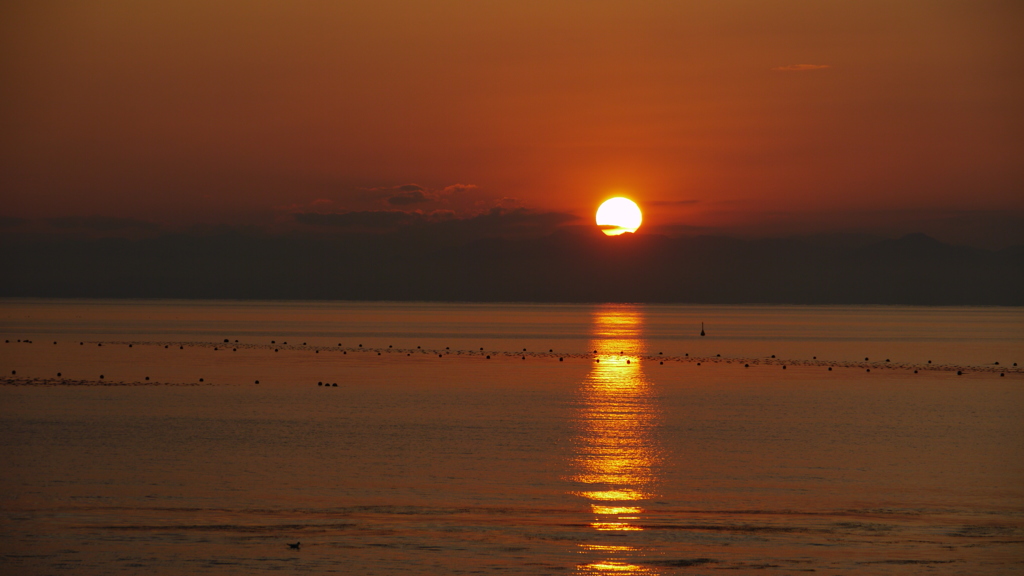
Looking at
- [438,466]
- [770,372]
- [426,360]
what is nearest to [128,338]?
[426,360]

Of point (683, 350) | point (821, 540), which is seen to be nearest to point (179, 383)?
point (821, 540)

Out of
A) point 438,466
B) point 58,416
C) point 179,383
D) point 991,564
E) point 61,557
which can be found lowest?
point 61,557

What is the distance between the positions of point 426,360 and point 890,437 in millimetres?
58333

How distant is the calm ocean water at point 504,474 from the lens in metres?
25.5

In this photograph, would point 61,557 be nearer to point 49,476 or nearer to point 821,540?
point 49,476

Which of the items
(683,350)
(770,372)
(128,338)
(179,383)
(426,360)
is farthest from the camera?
(128,338)

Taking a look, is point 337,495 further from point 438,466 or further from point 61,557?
point 61,557

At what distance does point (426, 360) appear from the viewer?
328ft

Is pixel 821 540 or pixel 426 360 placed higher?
pixel 426 360

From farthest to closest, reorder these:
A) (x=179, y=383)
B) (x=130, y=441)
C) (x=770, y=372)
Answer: (x=770, y=372) < (x=179, y=383) < (x=130, y=441)

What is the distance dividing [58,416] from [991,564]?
4341 cm

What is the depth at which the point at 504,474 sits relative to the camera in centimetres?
3619

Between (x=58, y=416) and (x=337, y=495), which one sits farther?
(x=58, y=416)

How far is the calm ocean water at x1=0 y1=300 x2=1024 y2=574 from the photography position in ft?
83.8
